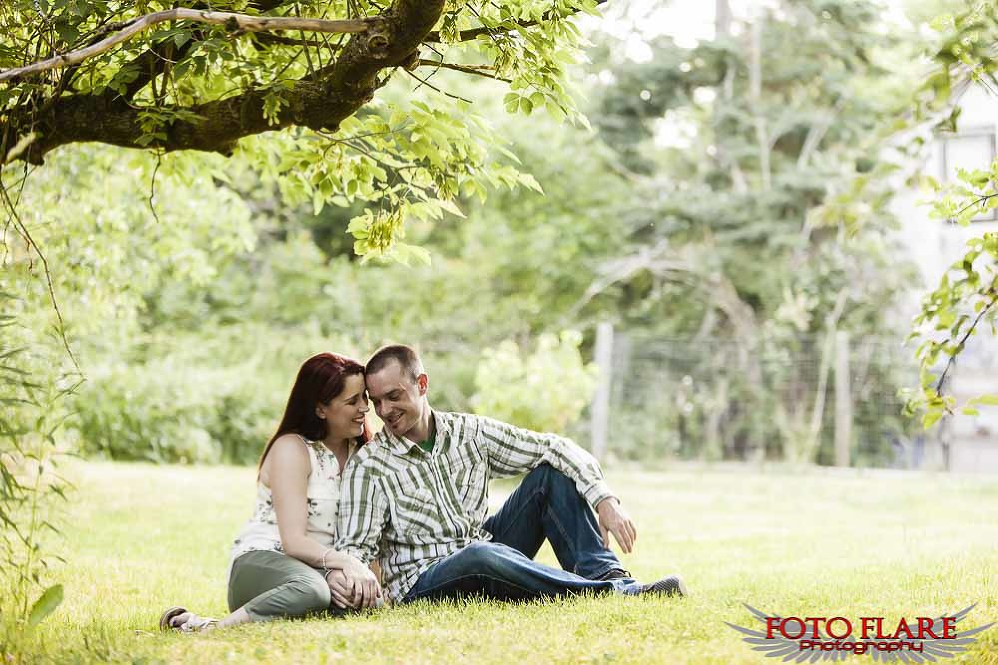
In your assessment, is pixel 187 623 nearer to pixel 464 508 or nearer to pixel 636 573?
pixel 464 508

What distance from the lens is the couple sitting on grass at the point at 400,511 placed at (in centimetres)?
429

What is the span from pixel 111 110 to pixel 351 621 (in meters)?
2.30

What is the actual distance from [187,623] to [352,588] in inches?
24.8

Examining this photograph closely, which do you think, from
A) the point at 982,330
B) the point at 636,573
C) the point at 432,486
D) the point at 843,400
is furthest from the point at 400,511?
the point at 982,330

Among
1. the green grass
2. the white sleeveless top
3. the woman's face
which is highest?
the woman's face

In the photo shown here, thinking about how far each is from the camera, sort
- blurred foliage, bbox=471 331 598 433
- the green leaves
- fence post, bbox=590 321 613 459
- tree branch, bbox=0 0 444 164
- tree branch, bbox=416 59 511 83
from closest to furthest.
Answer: the green leaves
tree branch, bbox=0 0 444 164
tree branch, bbox=416 59 511 83
blurred foliage, bbox=471 331 598 433
fence post, bbox=590 321 613 459

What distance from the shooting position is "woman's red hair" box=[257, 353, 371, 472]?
4.53m

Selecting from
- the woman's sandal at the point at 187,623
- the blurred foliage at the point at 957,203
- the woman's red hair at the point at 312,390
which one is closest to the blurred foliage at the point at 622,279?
the woman's red hair at the point at 312,390

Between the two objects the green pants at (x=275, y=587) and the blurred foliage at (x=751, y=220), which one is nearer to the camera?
the green pants at (x=275, y=587)

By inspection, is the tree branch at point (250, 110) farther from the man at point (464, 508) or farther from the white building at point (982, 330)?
the white building at point (982, 330)

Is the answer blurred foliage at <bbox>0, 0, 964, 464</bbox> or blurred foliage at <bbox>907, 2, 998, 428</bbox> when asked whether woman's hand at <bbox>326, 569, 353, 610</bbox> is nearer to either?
blurred foliage at <bbox>907, 2, 998, 428</bbox>

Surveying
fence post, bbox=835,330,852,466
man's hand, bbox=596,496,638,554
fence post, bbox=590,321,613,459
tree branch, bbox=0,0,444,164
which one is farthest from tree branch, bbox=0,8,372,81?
fence post, bbox=835,330,852,466

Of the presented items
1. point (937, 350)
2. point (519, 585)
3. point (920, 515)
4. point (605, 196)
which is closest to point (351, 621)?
point (519, 585)

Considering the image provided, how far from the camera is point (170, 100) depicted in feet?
19.1
